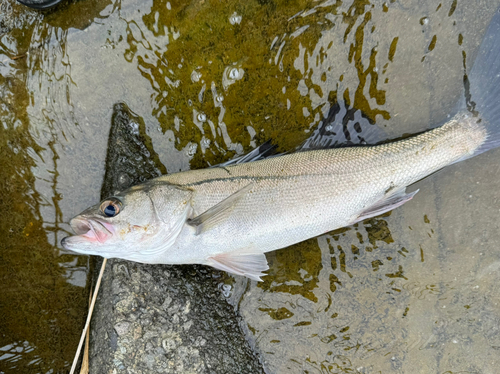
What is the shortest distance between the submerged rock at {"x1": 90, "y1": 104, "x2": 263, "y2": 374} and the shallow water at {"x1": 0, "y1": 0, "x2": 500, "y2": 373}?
0.14 m

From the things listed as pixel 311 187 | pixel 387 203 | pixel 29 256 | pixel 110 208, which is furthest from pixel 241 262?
pixel 29 256

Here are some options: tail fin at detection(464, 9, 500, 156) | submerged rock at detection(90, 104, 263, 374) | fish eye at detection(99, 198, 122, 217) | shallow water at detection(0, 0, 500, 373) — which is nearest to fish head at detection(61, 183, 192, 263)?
fish eye at detection(99, 198, 122, 217)

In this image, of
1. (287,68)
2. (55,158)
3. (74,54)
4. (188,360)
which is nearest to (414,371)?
(188,360)

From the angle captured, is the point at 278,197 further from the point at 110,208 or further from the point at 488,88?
the point at 488,88

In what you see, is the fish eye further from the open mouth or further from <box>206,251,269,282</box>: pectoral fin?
<box>206,251,269,282</box>: pectoral fin

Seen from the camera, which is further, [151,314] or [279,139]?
[279,139]

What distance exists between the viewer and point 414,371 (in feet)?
8.84

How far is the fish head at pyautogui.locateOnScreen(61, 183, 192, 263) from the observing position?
2.22m

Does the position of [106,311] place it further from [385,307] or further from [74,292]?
[385,307]

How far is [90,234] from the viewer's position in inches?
86.7

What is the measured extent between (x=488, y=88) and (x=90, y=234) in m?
3.13

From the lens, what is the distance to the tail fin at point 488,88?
2448mm

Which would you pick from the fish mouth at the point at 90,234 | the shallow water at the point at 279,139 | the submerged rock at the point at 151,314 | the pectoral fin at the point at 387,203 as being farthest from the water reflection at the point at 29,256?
the pectoral fin at the point at 387,203

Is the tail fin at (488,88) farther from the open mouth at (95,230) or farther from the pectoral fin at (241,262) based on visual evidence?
the open mouth at (95,230)
